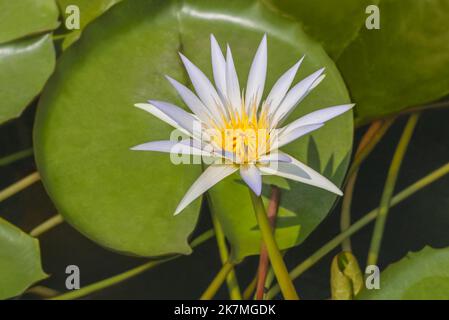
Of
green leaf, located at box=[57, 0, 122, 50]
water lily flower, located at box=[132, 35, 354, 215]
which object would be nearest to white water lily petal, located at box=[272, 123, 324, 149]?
water lily flower, located at box=[132, 35, 354, 215]

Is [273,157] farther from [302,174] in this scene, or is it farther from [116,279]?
[116,279]

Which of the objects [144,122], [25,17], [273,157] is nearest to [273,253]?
[273,157]

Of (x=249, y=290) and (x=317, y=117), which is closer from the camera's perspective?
(x=317, y=117)

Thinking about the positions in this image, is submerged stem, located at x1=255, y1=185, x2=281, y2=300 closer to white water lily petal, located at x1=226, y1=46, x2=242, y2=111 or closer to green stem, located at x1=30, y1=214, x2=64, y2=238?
white water lily petal, located at x1=226, y1=46, x2=242, y2=111

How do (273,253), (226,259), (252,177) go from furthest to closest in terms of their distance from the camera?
(226,259) < (273,253) < (252,177)

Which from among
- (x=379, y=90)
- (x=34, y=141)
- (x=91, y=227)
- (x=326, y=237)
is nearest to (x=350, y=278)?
(x=326, y=237)

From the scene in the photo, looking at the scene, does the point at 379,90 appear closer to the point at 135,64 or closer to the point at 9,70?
the point at 135,64
